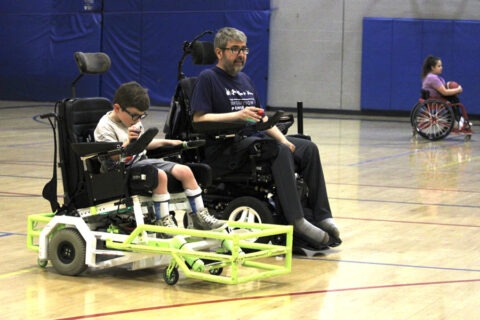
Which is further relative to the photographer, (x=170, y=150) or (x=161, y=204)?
(x=170, y=150)

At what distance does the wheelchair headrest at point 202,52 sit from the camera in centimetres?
558

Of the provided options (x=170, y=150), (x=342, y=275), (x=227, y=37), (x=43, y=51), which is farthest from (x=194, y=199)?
(x=43, y=51)

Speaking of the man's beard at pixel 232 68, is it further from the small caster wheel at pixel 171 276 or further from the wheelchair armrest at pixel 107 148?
the small caster wheel at pixel 171 276

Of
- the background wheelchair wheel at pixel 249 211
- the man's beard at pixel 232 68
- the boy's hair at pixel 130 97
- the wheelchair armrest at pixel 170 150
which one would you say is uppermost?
the man's beard at pixel 232 68

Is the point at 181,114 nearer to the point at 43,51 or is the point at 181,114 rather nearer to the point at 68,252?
the point at 68,252

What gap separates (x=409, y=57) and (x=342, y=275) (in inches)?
478

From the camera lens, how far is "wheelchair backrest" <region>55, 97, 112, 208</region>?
15.1ft

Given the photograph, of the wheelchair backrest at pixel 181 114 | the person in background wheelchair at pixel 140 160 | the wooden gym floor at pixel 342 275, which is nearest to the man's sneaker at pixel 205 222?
the person in background wheelchair at pixel 140 160

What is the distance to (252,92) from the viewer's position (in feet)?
17.4

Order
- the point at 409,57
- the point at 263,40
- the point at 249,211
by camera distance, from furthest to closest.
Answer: the point at 263,40 < the point at 409,57 < the point at 249,211

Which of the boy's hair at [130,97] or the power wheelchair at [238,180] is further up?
the boy's hair at [130,97]

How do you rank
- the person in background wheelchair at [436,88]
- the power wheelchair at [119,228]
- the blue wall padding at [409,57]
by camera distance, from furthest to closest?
the blue wall padding at [409,57] < the person in background wheelchair at [436,88] < the power wheelchair at [119,228]

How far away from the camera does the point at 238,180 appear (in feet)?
16.9

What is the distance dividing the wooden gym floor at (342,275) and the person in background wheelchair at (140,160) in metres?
0.32
